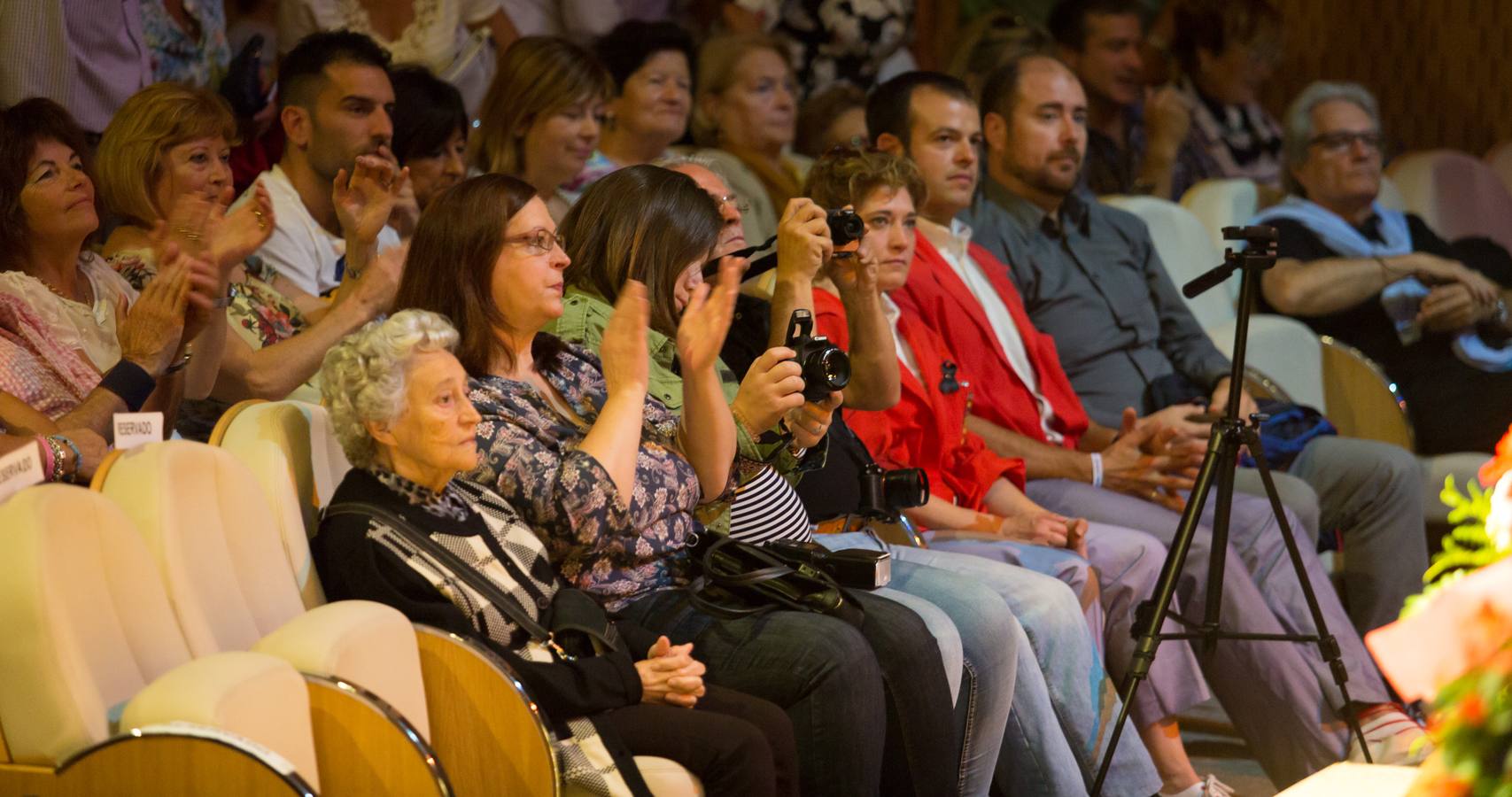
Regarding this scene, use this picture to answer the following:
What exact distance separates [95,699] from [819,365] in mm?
1344

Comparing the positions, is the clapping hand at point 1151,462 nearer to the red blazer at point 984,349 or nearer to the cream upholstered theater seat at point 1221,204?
the red blazer at point 984,349

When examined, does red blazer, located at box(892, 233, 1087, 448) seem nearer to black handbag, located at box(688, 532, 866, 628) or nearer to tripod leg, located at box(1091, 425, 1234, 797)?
tripod leg, located at box(1091, 425, 1234, 797)

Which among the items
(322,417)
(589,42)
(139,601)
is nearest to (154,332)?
(322,417)

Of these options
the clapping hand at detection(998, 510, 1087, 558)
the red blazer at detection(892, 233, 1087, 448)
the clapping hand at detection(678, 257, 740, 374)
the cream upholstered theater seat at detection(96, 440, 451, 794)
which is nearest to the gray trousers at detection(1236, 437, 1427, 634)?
the red blazer at detection(892, 233, 1087, 448)

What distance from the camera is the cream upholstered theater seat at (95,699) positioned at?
5.65ft

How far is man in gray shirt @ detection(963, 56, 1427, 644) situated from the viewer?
401 centimetres

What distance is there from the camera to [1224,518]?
10.0ft

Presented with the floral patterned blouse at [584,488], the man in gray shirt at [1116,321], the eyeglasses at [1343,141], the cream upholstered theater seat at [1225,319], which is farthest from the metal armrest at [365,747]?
the eyeglasses at [1343,141]

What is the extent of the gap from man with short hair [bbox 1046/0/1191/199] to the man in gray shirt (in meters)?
0.95

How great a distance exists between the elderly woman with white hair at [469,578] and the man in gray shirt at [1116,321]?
2037 mm

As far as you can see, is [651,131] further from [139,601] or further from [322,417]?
[139,601]

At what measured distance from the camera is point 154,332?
8.08 feet

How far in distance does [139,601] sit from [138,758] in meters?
0.24

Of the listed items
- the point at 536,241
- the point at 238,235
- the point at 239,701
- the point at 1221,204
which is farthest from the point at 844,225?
the point at 1221,204
